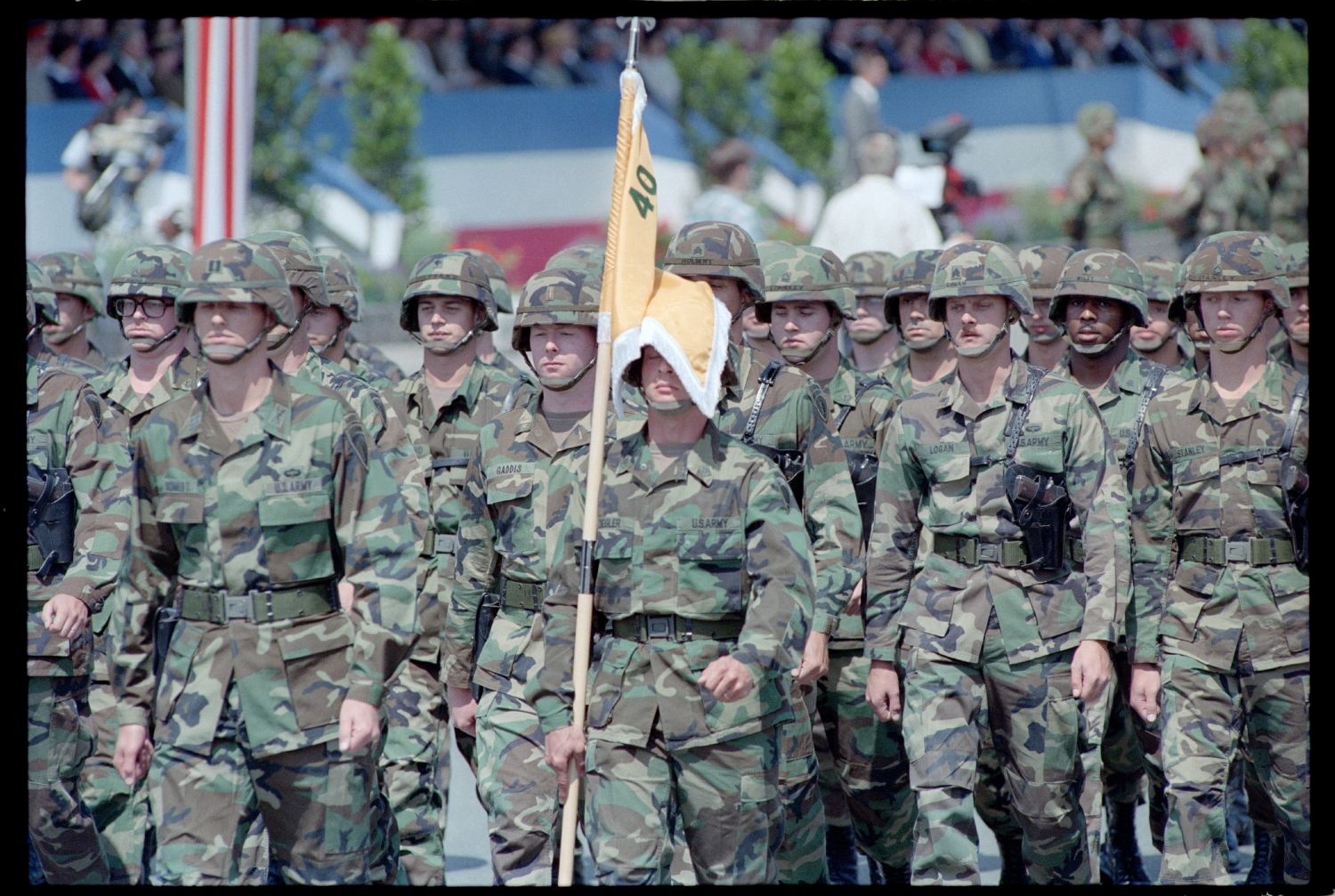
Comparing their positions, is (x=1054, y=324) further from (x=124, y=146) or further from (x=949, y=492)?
(x=124, y=146)

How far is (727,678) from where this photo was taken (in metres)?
6.85

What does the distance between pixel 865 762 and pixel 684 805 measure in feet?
7.46

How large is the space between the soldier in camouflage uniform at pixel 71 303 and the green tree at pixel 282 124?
38.3 ft

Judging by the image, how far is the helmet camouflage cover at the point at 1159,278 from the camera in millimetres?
11234

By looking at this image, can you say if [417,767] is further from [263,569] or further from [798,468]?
[263,569]

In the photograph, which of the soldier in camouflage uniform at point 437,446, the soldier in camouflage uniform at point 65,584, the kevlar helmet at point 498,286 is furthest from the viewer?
the kevlar helmet at point 498,286

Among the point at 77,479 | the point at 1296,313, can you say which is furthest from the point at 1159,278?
the point at 77,479

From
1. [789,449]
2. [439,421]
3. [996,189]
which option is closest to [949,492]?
[789,449]

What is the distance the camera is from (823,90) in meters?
24.3

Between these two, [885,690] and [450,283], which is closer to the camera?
[885,690]

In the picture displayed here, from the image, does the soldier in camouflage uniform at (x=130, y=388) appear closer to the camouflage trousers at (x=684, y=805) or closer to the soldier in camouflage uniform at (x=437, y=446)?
the soldier in camouflage uniform at (x=437, y=446)

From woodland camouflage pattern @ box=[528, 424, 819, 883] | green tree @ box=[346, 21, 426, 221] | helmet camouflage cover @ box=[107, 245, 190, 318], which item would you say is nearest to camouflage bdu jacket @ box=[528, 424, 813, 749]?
woodland camouflage pattern @ box=[528, 424, 819, 883]

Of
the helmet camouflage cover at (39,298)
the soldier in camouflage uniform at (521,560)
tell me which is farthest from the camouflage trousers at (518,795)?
the helmet camouflage cover at (39,298)

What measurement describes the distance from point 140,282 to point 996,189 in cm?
1551
